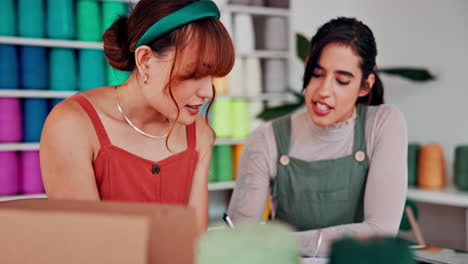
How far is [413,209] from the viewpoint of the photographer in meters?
2.12

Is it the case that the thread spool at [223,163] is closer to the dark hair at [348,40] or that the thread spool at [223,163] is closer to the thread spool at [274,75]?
the thread spool at [274,75]

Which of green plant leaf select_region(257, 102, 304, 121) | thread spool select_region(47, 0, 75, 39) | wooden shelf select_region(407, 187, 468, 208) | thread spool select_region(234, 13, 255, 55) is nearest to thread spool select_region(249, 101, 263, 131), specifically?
green plant leaf select_region(257, 102, 304, 121)

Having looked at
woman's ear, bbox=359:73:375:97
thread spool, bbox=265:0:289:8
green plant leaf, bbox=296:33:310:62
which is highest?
thread spool, bbox=265:0:289:8

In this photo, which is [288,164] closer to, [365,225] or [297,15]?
[365,225]

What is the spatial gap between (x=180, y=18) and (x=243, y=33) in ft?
6.54

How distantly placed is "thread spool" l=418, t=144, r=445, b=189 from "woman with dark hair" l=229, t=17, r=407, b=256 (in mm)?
1245

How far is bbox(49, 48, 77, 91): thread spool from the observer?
8.38 feet

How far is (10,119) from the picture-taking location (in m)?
2.47

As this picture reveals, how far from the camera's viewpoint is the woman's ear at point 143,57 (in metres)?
1.09

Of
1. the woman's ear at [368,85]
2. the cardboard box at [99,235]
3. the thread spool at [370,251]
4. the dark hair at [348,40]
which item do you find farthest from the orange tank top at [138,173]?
the thread spool at [370,251]

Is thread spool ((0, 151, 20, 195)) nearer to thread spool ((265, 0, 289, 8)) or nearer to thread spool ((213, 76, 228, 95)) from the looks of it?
thread spool ((213, 76, 228, 95))

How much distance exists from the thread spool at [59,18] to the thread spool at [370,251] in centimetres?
251

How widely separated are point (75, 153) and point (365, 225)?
0.79 metres

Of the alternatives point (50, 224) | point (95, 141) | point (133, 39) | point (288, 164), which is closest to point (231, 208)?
point (288, 164)
